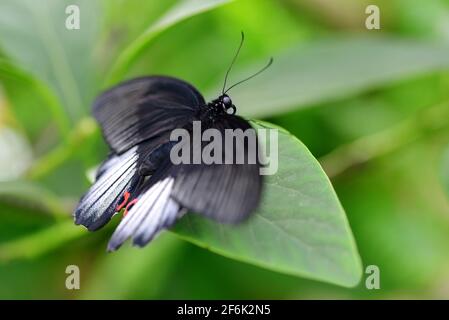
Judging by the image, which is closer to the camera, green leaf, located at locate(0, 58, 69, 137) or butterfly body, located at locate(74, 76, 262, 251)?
butterfly body, located at locate(74, 76, 262, 251)

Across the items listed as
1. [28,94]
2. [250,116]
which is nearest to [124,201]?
[250,116]

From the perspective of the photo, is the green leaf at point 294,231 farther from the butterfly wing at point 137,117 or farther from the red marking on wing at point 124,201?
the butterfly wing at point 137,117

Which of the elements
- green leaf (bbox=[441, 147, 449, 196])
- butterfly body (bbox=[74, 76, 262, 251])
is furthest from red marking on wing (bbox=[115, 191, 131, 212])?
green leaf (bbox=[441, 147, 449, 196])

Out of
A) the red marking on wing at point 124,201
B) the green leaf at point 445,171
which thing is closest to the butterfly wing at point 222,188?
the red marking on wing at point 124,201

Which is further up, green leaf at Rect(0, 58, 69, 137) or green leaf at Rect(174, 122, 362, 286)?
green leaf at Rect(0, 58, 69, 137)

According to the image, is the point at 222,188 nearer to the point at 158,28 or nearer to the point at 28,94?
the point at 158,28

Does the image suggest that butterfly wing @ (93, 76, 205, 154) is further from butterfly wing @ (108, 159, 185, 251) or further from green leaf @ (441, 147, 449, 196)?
green leaf @ (441, 147, 449, 196)
